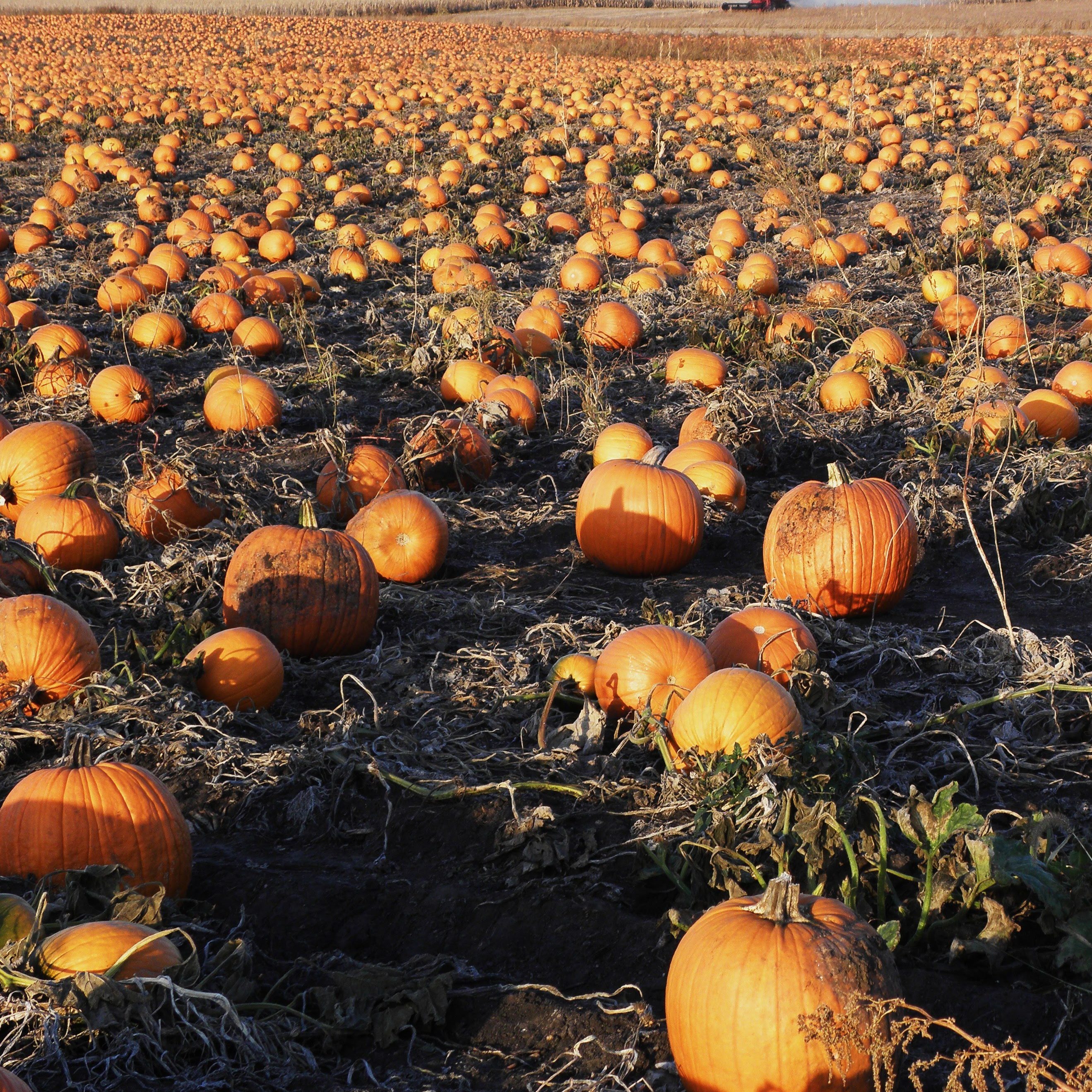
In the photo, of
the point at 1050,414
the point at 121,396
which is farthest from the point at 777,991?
the point at 121,396

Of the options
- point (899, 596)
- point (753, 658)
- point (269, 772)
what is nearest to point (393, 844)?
point (269, 772)

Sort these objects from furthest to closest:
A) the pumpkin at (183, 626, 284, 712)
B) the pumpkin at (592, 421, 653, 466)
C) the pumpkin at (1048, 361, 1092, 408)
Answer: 1. the pumpkin at (1048, 361, 1092, 408)
2. the pumpkin at (592, 421, 653, 466)
3. the pumpkin at (183, 626, 284, 712)

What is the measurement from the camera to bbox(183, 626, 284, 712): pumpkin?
390cm

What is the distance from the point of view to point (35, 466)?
5379 millimetres

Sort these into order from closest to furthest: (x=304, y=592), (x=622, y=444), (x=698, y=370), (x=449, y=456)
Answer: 1. (x=304, y=592)
2. (x=622, y=444)
3. (x=449, y=456)
4. (x=698, y=370)

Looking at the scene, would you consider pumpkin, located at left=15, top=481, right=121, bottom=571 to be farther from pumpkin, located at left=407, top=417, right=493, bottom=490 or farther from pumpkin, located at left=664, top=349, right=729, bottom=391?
pumpkin, located at left=664, top=349, right=729, bottom=391

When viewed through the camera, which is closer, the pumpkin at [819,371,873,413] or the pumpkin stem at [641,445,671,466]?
the pumpkin stem at [641,445,671,466]

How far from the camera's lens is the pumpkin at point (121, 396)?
6.74 m

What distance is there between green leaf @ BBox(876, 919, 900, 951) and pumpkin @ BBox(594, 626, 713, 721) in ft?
3.84

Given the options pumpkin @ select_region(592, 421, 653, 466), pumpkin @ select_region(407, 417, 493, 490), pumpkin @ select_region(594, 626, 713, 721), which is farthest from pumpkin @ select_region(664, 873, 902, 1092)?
pumpkin @ select_region(407, 417, 493, 490)

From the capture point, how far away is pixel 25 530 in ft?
16.1

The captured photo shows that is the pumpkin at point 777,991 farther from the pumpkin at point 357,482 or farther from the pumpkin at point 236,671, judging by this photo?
the pumpkin at point 357,482

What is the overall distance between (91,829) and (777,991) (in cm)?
179

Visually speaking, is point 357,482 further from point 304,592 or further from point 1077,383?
point 1077,383
